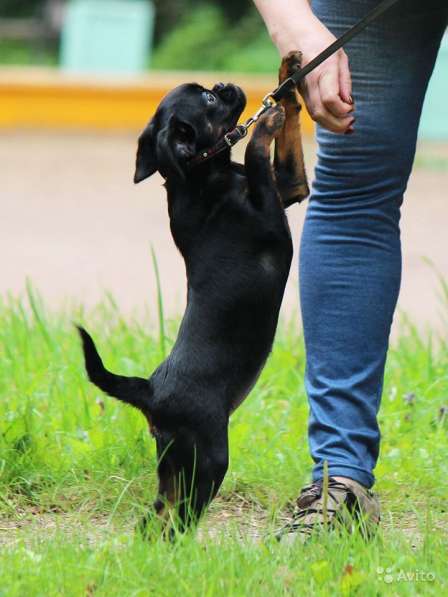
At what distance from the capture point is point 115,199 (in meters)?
9.00

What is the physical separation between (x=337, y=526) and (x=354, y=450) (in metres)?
0.30

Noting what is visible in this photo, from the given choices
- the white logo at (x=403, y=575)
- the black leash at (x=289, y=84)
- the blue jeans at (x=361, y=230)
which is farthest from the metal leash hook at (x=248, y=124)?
the white logo at (x=403, y=575)

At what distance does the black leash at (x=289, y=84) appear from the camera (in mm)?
2781

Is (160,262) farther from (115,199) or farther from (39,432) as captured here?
(39,432)

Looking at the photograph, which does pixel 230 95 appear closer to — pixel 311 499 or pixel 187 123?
pixel 187 123

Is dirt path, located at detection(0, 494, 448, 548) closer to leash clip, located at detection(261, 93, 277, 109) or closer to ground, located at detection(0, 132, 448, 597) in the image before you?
ground, located at detection(0, 132, 448, 597)

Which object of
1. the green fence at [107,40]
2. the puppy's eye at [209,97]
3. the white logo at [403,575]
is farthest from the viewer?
the green fence at [107,40]

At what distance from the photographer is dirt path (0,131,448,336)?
6.50 meters

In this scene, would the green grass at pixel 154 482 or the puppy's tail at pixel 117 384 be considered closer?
the green grass at pixel 154 482

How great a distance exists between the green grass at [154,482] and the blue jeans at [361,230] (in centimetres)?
28

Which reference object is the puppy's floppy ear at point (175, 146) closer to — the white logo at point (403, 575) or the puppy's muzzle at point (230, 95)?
the puppy's muzzle at point (230, 95)

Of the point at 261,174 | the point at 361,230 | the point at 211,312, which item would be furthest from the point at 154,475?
the point at 261,174

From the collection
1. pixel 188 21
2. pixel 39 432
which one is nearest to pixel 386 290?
pixel 39 432

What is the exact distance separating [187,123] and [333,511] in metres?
0.99
